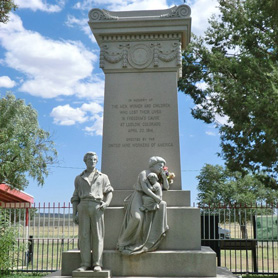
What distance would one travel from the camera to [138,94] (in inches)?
323

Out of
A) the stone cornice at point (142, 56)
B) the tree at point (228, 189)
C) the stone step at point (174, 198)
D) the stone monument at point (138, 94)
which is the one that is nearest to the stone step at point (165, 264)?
the stone monument at point (138, 94)

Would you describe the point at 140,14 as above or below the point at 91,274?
above

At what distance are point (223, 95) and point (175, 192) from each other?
28.7ft

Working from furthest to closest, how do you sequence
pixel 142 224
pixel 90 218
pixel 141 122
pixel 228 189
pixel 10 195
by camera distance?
pixel 228 189, pixel 10 195, pixel 141 122, pixel 142 224, pixel 90 218

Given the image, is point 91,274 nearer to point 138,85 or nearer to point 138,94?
point 138,94

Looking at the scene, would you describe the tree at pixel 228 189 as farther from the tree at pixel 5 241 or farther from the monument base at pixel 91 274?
the monument base at pixel 91 274

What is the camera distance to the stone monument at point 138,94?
7840mm

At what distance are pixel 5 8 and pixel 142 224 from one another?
7.64m

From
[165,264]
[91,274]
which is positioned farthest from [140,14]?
[91,274]

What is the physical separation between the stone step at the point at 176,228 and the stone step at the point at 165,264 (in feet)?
0.82

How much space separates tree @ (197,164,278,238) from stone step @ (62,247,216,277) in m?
28.7

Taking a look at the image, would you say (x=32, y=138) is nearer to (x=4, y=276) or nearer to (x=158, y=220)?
(x=4, y=276)

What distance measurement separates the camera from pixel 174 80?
8203 millimetres

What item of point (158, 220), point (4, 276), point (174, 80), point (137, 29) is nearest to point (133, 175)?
point (158, 220)
